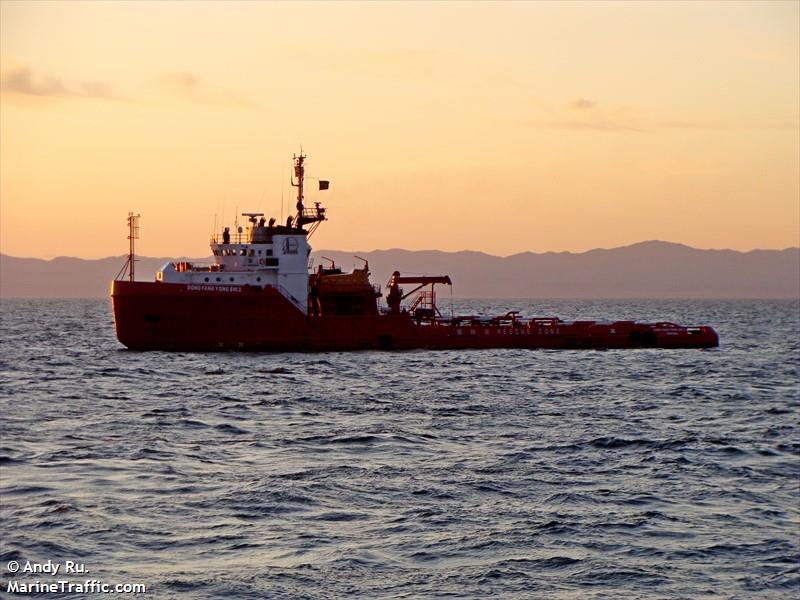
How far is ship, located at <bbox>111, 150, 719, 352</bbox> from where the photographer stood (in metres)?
54.9

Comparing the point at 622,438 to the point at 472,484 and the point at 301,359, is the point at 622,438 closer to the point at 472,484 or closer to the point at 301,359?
the point at 472,484

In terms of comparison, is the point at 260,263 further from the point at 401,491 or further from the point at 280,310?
the point at 401,491

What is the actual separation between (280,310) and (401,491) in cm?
3566

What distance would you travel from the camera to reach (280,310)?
56.0 m

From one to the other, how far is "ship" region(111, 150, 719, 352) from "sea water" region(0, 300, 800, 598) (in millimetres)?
13960

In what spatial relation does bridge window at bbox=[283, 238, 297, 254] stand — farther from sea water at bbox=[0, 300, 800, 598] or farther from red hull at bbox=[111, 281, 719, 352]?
sea water at bbox=[0, 300, 800, 598]

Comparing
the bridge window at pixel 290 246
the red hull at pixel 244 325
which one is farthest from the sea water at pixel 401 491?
the bridge window at pixel 290 246

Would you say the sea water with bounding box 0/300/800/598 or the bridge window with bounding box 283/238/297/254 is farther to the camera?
the bridge window with bounding box 283/238/297/254

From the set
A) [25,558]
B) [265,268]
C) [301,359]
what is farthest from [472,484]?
[265,268]

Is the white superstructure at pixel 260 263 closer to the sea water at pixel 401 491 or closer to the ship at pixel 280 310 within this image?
the ship at pixel 280 310

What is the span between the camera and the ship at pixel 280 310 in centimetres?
5491

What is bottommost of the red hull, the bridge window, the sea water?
the sea water

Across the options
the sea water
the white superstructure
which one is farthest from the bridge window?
the sea water

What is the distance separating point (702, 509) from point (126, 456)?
1245 centimetres
